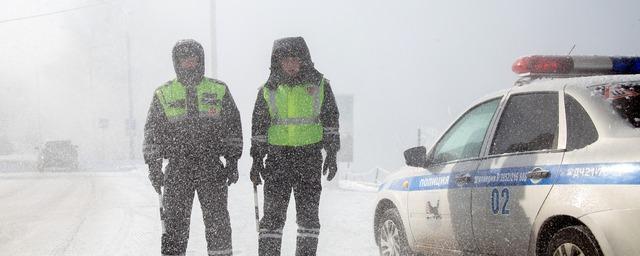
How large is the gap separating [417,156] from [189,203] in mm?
1814

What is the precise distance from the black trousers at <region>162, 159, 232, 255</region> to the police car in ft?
5.03

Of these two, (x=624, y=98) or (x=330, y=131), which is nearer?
(x=624, y=98)

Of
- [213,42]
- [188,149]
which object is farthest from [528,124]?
[213,42]

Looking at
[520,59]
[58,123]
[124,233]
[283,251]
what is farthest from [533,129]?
[58,123]

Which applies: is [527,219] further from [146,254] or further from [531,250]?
[146,254]

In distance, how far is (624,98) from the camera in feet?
13.5

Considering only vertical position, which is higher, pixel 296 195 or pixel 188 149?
pixel 188 149

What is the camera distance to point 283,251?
25.7ft

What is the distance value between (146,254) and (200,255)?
1.94 ft

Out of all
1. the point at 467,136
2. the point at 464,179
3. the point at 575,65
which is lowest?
the point at 464,179

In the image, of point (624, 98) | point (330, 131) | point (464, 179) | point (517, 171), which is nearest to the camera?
point (624, 98)

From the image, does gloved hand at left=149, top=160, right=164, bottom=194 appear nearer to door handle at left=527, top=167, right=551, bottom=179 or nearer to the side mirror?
the side mirror

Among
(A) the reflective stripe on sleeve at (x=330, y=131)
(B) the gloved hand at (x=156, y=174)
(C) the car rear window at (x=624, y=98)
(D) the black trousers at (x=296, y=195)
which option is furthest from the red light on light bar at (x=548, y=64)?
(B) the gloved hand at (x=156, y=174)

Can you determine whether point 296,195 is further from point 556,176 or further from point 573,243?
point 573,243
